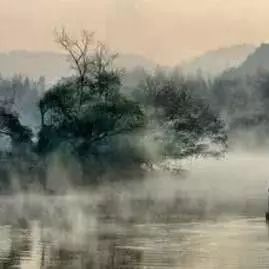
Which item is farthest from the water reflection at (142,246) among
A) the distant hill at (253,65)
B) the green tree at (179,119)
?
the distant hill at (253,65)

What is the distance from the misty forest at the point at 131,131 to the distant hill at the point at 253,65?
14mm

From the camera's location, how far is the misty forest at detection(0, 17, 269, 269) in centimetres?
1068

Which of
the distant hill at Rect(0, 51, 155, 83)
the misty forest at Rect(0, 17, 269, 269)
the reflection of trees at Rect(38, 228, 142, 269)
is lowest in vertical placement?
the reflection of trees at Rect(38, 228, 142, 269)

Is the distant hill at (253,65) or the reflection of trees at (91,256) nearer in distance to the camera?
the reflection of trees at (91,256)

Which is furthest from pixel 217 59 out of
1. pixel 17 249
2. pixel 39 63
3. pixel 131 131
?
pixel 17 249

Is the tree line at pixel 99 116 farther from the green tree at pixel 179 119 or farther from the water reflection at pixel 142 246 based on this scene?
the water reflection at pixel 142 246

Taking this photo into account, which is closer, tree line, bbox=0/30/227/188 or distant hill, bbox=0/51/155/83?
distant hill, bbox=0/51/155/83

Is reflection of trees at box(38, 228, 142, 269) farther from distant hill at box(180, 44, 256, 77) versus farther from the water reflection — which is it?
distant hill at box(180, 44, 256, 77)

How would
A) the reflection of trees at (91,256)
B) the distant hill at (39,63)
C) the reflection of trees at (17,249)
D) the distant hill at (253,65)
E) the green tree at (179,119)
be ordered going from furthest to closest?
the green tree at (179,119), the distant hill at (253,65), the distant hill at (39,63), the reflection of trees at (17,249), the reflection of trees at (91,256)

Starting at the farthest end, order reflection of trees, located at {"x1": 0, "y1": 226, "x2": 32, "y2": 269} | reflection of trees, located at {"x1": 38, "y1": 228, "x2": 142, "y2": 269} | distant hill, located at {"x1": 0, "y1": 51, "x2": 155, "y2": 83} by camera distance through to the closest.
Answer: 1. distant hill, located at {"x1": 0, "y1": 51, "x2": 155, "y2": 83}
2. reflection of trees, located at {"x1": 0, "y1": 226, "x2": 32, "y2": 269}
3. reflection of trees, located at {"x1": 38, "y1": 228, "x2": 142, "y2": 269}

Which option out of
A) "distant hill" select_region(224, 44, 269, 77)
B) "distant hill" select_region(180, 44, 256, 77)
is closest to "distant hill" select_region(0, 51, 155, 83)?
"distant hill" select_region(180, 44, 256, 77)

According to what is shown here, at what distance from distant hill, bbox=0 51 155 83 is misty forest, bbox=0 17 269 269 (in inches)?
0.5

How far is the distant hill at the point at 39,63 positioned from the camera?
10.7 meters

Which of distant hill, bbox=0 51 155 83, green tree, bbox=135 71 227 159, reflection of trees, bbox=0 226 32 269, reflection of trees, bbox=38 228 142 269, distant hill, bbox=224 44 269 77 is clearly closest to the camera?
reflection of trees, bbox=38 228 142 269
